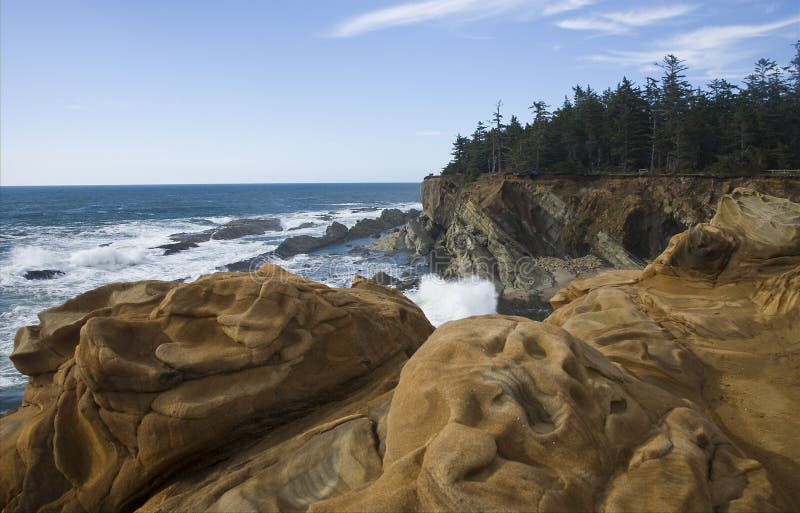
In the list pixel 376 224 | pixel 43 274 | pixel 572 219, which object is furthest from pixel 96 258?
pixel 572 219

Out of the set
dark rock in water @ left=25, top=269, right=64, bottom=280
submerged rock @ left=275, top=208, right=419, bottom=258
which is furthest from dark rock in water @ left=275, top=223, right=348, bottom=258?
dark rock in water @ left=25, top=269, right=64, bottom=280

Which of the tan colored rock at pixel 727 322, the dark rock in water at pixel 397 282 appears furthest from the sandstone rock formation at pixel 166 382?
the dark rock in water at pixel 397 282

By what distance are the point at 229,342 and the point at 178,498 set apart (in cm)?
177

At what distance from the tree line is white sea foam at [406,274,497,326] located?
47.3 feet

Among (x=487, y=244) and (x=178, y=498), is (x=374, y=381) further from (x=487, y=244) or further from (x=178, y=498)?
(x=487, y=244)

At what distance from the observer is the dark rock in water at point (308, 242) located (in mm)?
34412

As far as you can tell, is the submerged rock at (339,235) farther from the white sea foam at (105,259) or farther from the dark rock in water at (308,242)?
the white sea foam at (105,259)

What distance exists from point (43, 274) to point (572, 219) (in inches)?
1176

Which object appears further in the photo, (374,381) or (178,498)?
(374,381)

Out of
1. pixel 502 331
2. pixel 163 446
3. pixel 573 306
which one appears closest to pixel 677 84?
pixel 573 306

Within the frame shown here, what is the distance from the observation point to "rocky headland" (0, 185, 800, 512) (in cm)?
374

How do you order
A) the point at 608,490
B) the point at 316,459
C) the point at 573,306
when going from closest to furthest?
the point at 608,490 < the point at 316,459 < the point at 573,306

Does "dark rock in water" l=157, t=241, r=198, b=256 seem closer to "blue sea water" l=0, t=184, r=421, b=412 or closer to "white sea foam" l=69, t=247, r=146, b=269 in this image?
"blue sea water" l=0, t=184, r=421, b=412

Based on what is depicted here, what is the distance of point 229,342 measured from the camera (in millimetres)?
5824
